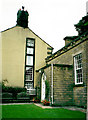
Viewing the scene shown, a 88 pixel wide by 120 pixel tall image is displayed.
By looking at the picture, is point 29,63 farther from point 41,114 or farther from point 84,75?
point 41,114

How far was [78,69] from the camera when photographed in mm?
10672

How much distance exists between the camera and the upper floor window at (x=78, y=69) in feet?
34.2

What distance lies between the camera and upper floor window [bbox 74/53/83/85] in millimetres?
10413

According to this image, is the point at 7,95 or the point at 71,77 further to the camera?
the point at 7,95

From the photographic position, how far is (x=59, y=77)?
36.2 ft

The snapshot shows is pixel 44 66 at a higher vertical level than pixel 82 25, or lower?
lower

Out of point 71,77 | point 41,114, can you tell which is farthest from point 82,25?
point 41,114

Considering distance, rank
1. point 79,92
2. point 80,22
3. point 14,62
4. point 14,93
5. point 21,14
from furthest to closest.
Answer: point 80,22 < point 21,14 < point 14,62 < point 14,93 < point 79,92

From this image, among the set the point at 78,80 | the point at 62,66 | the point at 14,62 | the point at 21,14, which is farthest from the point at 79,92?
the point at 21,14

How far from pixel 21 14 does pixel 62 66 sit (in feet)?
34.4

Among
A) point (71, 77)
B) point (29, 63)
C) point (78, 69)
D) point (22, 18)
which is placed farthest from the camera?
point (22, 18)

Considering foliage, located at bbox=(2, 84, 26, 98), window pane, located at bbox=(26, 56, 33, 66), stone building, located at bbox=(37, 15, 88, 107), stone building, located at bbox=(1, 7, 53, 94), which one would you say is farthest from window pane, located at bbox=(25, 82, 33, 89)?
stone building, located at bbox=(37, 15, 88, 107)

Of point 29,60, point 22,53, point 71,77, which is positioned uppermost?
point 22,53

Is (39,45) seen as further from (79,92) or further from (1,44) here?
(79,92)
